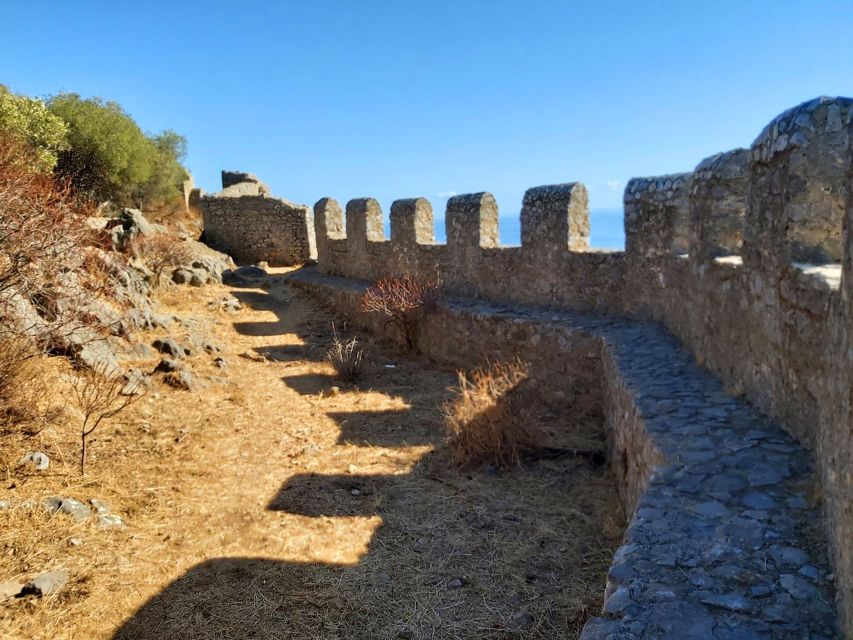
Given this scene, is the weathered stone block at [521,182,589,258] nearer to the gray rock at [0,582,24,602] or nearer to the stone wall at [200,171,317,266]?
the gray rock at [0,582,24,602]

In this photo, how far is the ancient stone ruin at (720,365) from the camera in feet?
6.11


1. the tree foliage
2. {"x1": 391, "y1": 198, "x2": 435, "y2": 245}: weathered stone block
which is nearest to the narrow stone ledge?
{"x1": 391, "y1": 198, "x2": 435, "y2": 245}: weathered stone block

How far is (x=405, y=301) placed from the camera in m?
8.62

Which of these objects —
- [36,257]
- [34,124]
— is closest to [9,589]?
[36,257]

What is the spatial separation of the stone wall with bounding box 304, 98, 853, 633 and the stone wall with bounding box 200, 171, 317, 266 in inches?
286

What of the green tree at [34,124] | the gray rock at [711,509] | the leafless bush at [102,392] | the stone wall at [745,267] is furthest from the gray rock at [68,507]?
the green tree at [34,124]

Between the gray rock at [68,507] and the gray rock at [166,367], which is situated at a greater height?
the gray rock at [166,367]

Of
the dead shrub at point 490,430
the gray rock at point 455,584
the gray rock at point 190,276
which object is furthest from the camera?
the gray rock at point 190,276

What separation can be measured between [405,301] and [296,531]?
4897 mm

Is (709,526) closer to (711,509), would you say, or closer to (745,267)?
(711,509)

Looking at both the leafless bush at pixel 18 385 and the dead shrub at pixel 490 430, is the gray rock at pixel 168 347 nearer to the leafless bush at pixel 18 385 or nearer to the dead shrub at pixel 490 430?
the leafless bush at pixel 18 385

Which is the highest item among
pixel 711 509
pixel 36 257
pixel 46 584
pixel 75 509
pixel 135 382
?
pixel 36 257

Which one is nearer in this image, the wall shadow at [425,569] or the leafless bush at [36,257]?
the wall shadow at [425,569]

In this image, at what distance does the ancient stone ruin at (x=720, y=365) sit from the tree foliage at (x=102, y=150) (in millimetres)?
12921
